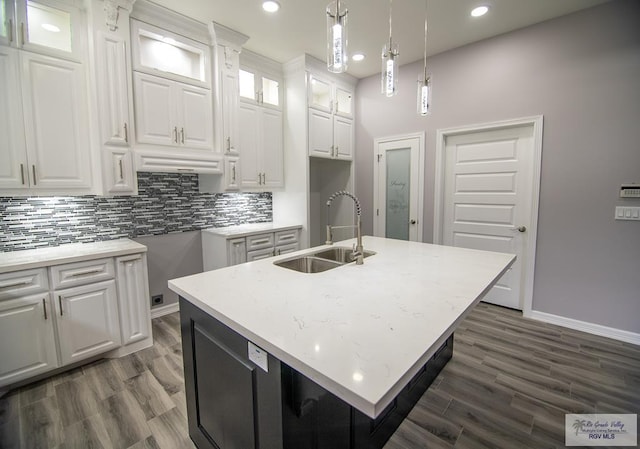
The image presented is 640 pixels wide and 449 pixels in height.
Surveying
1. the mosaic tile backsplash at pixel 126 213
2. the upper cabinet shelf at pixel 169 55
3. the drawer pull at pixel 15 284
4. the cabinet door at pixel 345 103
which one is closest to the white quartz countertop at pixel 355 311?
the drawer pull at pixel 15 284

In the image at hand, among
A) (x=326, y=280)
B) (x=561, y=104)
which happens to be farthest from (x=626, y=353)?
(x=326, y=280)

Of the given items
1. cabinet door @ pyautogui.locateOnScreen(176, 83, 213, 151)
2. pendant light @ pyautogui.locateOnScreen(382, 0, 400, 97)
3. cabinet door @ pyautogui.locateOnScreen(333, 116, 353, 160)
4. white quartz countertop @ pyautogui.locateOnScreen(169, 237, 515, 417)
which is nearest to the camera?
white quartz countertop @ pyautogui.locateOnScreen(169, 237, 515, 417)

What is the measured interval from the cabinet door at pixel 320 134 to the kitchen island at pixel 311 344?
235cm

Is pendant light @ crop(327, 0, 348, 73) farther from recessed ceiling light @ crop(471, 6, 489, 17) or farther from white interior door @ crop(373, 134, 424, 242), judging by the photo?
white interior door @ crop(373, 134, 424, 242)

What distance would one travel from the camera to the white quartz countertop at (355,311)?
0.77m

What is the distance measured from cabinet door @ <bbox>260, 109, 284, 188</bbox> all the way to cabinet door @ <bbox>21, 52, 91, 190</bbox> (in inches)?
68.4

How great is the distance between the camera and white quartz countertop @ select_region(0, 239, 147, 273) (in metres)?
1.97

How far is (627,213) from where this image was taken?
101 inches

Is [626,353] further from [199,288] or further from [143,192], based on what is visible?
[143,192]

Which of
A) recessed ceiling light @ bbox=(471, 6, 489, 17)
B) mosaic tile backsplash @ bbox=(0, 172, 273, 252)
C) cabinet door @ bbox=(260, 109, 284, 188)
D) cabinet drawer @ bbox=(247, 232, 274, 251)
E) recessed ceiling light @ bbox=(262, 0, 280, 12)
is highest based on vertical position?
recessed ceiling light @ bbox=(471, 6, 489, 17)

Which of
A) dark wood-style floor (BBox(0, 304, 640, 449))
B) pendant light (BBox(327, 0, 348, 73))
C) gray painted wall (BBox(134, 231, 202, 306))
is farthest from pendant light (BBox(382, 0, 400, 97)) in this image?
gray painted wall (BBox(134, 231, 202, 306))

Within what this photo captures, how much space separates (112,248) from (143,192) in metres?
0.78

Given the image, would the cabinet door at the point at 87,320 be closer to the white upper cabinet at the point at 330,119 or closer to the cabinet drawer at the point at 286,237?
the cabinet drawer at the point at 286,237

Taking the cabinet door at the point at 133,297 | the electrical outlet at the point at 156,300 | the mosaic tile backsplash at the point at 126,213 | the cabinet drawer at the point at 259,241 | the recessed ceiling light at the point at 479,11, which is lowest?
the electrical outlet at the point at 156,300
